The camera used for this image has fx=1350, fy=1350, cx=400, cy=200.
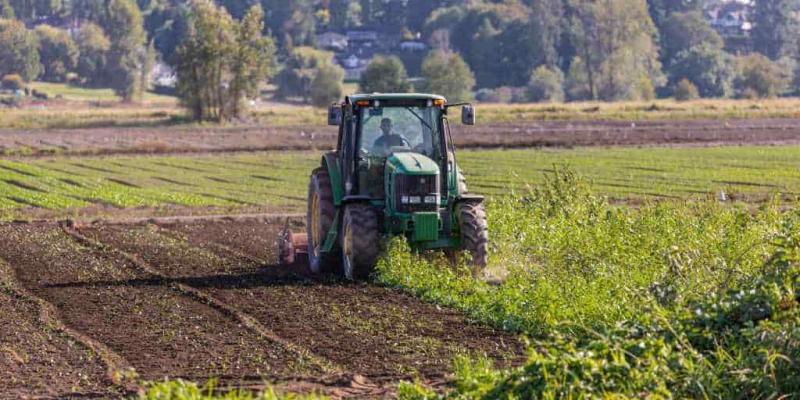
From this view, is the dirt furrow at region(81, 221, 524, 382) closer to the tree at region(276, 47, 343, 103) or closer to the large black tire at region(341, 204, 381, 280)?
the large black tire at region(341, 204, 381, 280)

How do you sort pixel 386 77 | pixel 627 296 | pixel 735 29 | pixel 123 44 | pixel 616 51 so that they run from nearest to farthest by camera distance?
pixel 627 296
pixel 386 77
pixel 616 51
pixel 123 44
pixel 735 29

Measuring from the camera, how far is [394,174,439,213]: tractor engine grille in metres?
17.2

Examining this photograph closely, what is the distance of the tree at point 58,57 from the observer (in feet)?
464

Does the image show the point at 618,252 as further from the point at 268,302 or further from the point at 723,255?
the point at 268,302

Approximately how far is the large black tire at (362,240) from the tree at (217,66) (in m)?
56.4

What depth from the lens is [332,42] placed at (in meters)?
173

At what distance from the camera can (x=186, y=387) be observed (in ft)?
28.1

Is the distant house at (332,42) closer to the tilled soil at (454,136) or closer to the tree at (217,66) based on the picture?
the tree at (217,66)

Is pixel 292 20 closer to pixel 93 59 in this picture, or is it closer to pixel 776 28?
pixel 93 59

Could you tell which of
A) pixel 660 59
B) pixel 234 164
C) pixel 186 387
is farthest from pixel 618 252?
pixel 660 59

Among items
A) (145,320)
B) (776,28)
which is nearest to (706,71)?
(776,28)

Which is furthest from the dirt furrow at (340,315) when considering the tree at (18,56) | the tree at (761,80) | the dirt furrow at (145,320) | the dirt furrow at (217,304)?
the tree at (18,56)

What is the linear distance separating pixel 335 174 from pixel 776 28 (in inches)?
5980

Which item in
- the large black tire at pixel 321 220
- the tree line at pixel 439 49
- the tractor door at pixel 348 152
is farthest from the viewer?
the tree line at pixel 439 49
